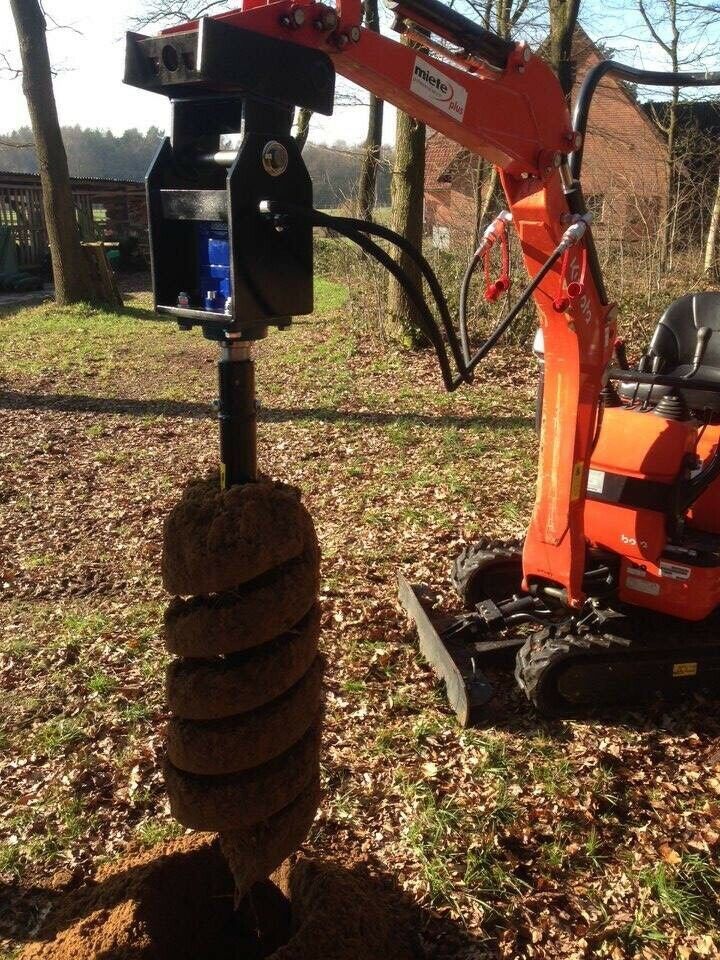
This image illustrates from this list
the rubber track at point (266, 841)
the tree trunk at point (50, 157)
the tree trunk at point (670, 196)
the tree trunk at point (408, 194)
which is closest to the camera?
the rubber track at point (266, 841)

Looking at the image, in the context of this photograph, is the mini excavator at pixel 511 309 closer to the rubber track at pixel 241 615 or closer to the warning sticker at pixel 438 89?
the warning sticker at pixel 438 89

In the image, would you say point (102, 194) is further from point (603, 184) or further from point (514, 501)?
point (514, 501)

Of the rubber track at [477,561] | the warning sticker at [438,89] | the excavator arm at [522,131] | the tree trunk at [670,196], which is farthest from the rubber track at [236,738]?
the tree trunk at [670,196]

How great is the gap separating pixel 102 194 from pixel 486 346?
87.0 ft

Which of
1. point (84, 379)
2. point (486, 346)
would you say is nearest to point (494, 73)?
point (486, 346)

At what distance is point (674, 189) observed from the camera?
16.7m

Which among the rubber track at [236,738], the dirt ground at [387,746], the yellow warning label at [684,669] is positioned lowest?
the dirt ground at [387,746]

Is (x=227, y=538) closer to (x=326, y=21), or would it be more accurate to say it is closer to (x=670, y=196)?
(x=326, y=21)

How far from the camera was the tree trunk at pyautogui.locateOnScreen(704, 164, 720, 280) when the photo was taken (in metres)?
14.3

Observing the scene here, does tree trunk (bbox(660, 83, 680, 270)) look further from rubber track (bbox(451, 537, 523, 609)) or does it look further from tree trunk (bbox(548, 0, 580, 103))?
rubber track (bbox(451, 537, 523, 609))

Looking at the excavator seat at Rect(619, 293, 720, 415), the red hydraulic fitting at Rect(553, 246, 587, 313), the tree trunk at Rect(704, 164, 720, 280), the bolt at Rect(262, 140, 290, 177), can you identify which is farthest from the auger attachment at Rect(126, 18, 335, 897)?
the tree trunk at Rect(704, 164, 720, 280)

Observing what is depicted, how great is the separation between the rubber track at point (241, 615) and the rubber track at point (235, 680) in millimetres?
46

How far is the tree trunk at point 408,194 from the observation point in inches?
427

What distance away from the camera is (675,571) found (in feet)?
12.6
